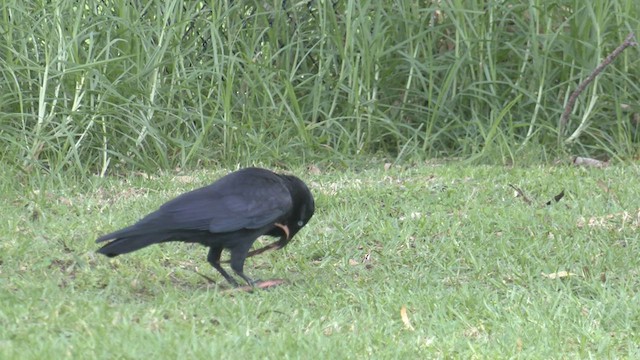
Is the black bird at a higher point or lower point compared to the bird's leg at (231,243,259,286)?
higher

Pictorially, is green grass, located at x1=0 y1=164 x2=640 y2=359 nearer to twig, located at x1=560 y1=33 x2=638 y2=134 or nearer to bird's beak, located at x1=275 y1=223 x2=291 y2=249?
bird's beak, located at x1=275 y1=223 x2=291 y2=249

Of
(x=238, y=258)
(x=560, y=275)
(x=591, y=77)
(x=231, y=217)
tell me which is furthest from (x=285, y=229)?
(x=591, y=77)

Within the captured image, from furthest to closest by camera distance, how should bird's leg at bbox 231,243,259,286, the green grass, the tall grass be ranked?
the tall grass
bird's leg at bbox 231,243,259,286
the green grass

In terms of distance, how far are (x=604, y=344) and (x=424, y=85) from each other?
4435 mm

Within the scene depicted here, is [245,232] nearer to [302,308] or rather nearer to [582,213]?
[302,308]

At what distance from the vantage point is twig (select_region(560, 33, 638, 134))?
8.02 meters

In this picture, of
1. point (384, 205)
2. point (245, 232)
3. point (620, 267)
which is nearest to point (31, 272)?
point (245, 232)

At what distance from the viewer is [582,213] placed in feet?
21.3

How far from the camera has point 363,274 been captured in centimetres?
561

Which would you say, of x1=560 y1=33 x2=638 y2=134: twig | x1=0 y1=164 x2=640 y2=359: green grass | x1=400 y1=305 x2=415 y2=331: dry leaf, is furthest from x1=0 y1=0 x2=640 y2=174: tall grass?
x1=400 y1=305 x2=415 y2=331: dry leaf

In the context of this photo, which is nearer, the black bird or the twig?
A: the black bird

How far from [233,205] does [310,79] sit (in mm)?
3698

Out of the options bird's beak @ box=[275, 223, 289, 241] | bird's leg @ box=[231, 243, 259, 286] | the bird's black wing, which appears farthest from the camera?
bird's beak @ box=[275, 223, 289, 241]

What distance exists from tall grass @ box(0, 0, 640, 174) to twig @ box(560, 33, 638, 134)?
0.37 ft
